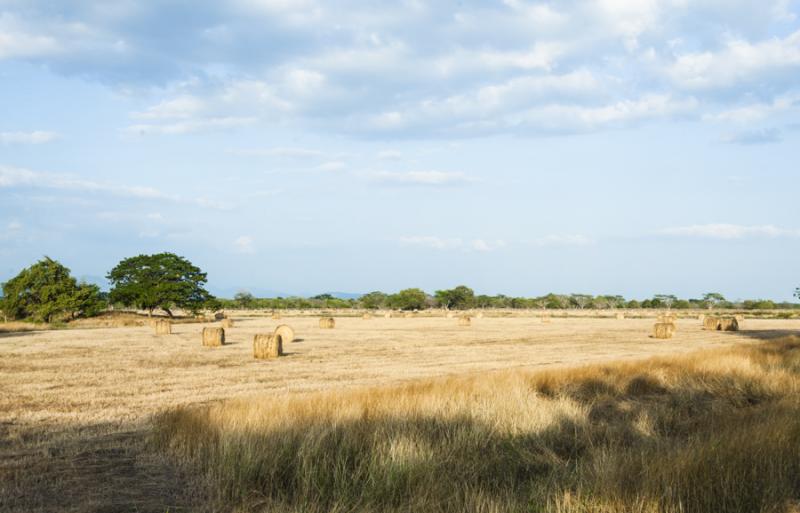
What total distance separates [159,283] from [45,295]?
1128 centimetres

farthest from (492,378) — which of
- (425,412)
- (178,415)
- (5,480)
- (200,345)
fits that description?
(200,345)

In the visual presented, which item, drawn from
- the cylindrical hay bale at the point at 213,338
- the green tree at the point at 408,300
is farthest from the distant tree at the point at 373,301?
the cylindrical hay bale at the point at 213,338

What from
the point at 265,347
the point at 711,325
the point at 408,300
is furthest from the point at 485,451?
the point at 408,300

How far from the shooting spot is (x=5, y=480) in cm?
759

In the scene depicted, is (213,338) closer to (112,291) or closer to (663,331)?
(663,331)

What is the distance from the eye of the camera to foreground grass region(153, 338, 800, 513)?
734cm

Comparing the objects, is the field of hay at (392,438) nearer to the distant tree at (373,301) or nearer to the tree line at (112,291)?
the tree line at (112,291)

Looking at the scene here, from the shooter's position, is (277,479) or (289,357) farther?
(289,357)

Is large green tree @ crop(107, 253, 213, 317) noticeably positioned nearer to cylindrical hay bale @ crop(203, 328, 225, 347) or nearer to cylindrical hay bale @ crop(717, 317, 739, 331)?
cylindrical hay bale @ crop(203, 328, 225, 347)

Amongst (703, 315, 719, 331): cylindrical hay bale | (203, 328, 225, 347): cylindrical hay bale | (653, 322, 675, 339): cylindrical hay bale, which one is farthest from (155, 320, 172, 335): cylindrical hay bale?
(703, 315, 719, 331): cylindrical hay bale

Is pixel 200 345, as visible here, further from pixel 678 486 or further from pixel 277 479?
pixel 678 486

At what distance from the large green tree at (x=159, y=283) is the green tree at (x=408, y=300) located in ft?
277

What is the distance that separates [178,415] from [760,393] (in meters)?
13.8

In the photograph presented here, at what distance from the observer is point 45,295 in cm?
5547
